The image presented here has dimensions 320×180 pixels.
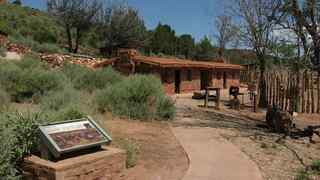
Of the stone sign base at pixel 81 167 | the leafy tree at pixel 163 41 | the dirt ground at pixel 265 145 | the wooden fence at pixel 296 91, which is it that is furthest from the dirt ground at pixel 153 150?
the leafy tree at pixel 163 41

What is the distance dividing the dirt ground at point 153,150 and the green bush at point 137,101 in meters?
0.78

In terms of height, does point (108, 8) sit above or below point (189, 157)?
above

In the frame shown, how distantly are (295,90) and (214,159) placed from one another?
1119cm

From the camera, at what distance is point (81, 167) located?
562cm

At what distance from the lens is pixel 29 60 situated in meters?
18.6

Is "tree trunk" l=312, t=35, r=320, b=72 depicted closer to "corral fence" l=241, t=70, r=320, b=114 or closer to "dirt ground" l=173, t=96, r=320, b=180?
"dirt ground" l=173, t=96, r=320, b=180

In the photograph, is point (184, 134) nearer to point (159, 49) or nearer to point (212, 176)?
point (212, 176)

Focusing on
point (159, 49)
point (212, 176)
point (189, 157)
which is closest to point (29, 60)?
point (189, 157)

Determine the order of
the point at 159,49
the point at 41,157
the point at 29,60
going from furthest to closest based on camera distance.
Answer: the point at 159,49 < the point at 29,60 < the point at 41,157

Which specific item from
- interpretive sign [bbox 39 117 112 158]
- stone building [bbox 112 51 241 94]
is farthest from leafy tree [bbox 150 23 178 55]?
interpretive sign [bbox 39 117 112 158]

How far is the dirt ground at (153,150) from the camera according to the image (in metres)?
6.63

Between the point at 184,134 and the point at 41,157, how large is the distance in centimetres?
489

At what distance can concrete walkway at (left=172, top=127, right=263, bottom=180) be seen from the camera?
6.60 m

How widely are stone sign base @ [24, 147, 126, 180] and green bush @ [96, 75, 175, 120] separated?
19.4 ft
